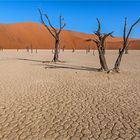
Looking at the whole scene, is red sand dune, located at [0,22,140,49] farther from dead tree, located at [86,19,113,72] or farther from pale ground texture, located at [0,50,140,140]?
pale ground texture, located at [0,50,140,140]

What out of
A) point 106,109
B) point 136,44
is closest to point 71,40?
point 136,44

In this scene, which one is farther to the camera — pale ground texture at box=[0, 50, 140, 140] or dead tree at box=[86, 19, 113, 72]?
dead tree at box=[86, 19, 113, 72]

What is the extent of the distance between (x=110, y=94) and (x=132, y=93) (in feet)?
3.18

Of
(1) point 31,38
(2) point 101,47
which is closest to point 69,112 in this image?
(2) point 101,47

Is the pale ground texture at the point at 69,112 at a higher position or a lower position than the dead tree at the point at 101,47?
lower

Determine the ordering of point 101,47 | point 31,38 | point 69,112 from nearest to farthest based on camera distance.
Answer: point 69,112
point 101,47
point 31,38

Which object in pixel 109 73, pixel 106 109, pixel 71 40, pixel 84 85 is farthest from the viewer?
pixel 71 40

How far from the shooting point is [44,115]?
5.69 meters

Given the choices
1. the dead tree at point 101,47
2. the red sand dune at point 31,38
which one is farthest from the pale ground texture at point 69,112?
the red sand dune at point 31,38

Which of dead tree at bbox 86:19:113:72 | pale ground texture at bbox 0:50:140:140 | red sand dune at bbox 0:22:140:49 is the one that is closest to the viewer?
pale ground texture at bbox 0:50:140:140

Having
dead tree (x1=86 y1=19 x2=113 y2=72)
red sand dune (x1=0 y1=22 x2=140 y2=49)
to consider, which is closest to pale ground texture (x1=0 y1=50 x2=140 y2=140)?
dead tree (x1=86 y1=19 x2=113 y2=72)

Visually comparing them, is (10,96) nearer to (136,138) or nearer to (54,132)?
(54,132)

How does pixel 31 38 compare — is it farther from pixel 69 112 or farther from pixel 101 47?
pixel 69 112

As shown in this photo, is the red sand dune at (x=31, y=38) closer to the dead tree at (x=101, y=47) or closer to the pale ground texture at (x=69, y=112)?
the dead tree at (x=101, y=47)
